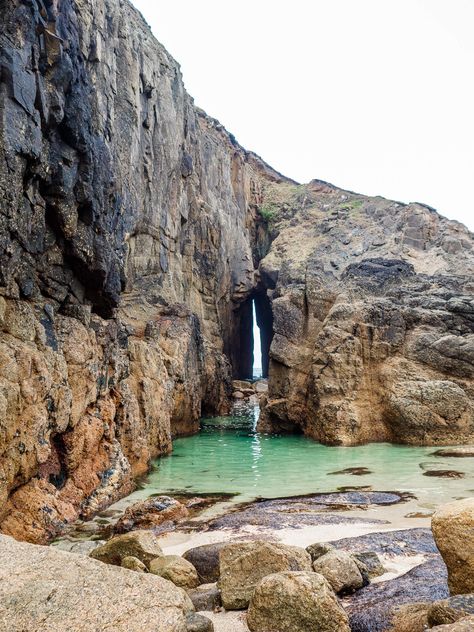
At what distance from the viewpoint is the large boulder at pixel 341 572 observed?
18.0 ft

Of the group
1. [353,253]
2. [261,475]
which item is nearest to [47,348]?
[261,475]

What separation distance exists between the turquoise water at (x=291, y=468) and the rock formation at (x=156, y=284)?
1287mm

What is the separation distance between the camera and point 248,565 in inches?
220

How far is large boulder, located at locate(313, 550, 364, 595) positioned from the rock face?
2138 millimetres

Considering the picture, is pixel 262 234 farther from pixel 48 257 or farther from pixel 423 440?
pixel 48 257

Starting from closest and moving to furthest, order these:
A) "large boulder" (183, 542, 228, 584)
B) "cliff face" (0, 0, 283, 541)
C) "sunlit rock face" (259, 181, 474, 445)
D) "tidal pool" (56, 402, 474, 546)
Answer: "large boulder" (183, 542, 228, 584) → "cliff face" (0, 0, 283, 541) → "tidal pool" (56, 402, 474, 546) → "sunlit rock face" (259, 181, 474, 445)

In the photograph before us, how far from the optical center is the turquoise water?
12945mm

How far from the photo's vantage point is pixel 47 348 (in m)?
11.1

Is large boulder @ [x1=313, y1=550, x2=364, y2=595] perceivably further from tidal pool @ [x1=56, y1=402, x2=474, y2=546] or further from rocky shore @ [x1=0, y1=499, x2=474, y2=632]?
tidal pool @ [x1=56, y1=402, x2=474, y2=546]

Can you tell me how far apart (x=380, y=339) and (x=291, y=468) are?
9.52 metres

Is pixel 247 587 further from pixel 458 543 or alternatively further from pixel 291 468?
pixel 291 468

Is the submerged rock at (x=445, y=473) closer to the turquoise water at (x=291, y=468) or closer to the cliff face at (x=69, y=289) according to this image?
the turquoise water at (x=291, y=468)

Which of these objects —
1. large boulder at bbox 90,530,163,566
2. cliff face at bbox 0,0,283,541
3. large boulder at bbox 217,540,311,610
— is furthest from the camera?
cliff face at bbox 0,0,283,541

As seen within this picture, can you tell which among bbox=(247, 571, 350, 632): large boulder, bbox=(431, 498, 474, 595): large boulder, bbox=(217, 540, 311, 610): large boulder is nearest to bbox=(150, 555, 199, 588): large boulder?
bbox=(217, 540, 311, 610): large boulder
